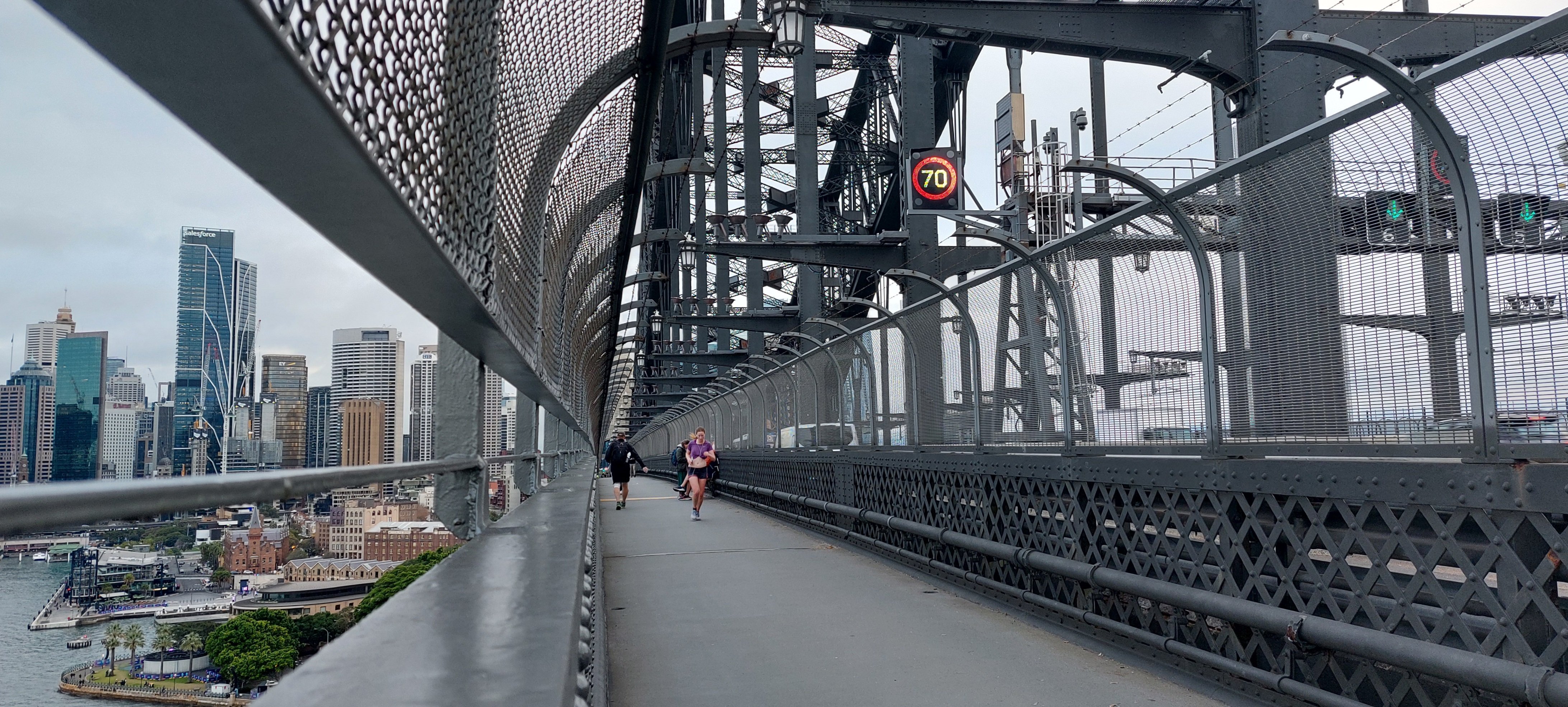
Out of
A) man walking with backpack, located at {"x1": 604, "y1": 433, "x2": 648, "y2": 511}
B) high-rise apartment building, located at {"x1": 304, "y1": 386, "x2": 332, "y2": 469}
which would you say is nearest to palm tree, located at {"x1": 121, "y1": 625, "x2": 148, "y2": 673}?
high-rise apartment building, located at {"x1": 304, "y1": 386, "x2": 332, "y2": 469}

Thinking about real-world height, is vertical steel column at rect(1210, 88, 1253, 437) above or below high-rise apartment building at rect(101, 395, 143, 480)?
above

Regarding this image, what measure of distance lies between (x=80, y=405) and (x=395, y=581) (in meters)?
Answer: 1.73

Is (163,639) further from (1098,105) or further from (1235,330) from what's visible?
(1098,105)

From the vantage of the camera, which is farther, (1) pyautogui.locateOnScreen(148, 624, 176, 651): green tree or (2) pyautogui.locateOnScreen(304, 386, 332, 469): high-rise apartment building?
(2) pyautogui.locateOnScreen(304, 386, 332, 469): high-rise apartment building

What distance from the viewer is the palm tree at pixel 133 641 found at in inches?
43.8

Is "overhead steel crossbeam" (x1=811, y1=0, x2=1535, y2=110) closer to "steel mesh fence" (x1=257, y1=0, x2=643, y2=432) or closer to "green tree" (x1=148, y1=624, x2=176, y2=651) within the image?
"steel mesh fence" (x1=257, y1=0, x2=643, y2=432)

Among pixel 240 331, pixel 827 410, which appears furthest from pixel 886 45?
pixel 240 331

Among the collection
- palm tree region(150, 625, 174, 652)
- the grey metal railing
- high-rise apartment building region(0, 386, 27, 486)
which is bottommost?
palm tree region(150, 625, 174, 652)

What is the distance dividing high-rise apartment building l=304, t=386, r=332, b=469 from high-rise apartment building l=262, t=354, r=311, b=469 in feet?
0.05

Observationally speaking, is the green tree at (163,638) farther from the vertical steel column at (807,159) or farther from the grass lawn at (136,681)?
the vertical steel column at (807,159)

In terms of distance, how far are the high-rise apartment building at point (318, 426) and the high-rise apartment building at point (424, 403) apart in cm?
146

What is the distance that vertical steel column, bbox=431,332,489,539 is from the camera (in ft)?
12.8

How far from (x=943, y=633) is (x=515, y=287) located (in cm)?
446

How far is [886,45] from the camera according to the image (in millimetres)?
29281
